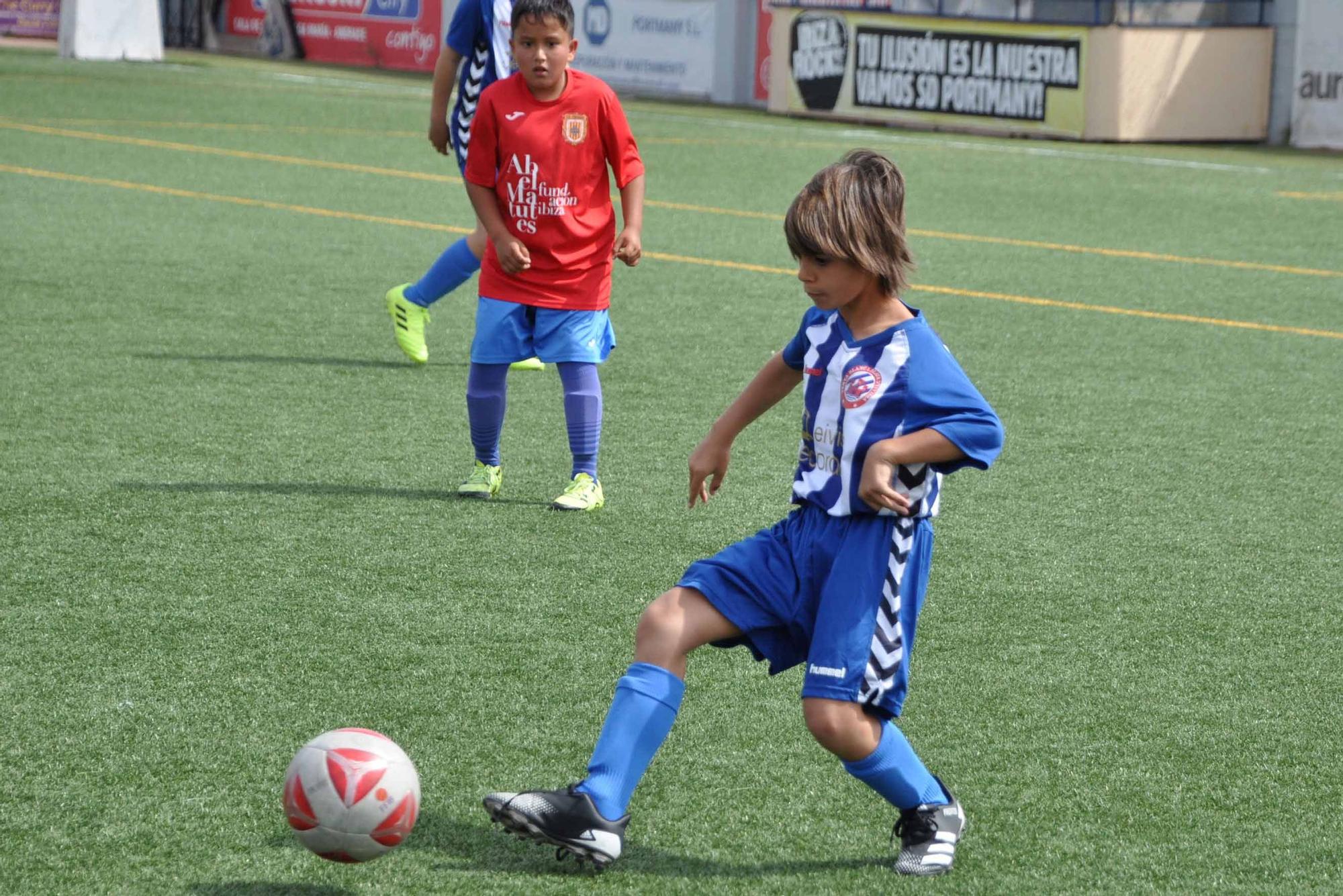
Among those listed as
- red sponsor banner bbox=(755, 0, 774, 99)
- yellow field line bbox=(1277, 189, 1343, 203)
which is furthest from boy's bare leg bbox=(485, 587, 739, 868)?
red sponsor banner bbox=(755, 0, 774, 99)

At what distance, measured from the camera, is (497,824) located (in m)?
3.03

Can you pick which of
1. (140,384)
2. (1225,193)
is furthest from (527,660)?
(1225,193)

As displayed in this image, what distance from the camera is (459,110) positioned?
695 centimetres

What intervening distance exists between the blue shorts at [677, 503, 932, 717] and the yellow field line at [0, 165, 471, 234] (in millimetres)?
8180

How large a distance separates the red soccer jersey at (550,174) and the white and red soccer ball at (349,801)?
243 cm

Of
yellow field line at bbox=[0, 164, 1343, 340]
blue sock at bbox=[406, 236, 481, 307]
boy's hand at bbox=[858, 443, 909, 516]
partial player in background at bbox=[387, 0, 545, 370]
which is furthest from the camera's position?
yellow field line at bbox=[0, 164, 1343, 340]

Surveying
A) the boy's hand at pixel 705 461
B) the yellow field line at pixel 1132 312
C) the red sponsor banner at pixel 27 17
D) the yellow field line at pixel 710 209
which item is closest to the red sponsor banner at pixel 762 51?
the yellow field line at pixel 710 209

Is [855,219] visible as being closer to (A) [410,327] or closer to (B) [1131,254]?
(A) [410,327]

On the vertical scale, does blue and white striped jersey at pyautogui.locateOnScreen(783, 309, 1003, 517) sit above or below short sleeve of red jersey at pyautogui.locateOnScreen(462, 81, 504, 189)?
below

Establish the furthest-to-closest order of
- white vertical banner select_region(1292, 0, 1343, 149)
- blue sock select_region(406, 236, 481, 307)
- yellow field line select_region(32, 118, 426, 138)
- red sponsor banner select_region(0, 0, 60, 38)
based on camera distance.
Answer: red sponsor banner select_region(0, 0, 60, 38), white vertical banner select_region(1292, 0, 1343, 149), yellow field line select_region(32, 118, 426, 138), blue sock select_region(406, 236, 481, 307)

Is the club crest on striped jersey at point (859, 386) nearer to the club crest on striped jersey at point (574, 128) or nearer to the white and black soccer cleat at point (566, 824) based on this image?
the white and black soccer cleat at point (566, 824)

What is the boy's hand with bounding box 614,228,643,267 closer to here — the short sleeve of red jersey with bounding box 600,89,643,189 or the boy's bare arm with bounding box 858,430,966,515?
the short sleeve of red jersey with bounding box 600,89,643,189

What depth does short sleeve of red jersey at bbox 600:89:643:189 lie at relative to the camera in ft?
16.8

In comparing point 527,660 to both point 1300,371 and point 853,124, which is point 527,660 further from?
point 853,124
